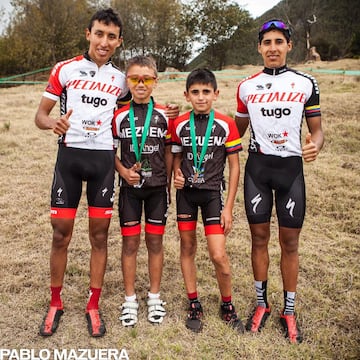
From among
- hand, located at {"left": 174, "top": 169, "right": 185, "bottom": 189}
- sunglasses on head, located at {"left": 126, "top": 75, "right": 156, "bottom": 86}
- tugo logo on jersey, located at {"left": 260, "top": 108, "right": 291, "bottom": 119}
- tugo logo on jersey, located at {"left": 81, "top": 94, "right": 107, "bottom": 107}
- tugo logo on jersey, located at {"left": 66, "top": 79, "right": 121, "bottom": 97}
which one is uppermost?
sunglasses on head, located at {"left": 126, "top": 75, "right": 156, "bottom": 86}

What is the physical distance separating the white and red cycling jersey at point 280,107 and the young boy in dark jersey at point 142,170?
2.77ft

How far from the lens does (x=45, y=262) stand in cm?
484

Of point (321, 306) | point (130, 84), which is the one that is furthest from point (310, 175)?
point (130, 84)

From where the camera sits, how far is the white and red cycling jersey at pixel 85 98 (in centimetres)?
345

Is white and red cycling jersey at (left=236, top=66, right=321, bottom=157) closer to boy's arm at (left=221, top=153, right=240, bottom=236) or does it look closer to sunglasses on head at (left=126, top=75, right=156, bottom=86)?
boy's arm at (left=221, top=153, right=240, bottom=236)

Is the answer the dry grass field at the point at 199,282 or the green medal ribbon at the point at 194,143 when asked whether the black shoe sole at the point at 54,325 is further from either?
the green medal ribbon at the point at 194,143

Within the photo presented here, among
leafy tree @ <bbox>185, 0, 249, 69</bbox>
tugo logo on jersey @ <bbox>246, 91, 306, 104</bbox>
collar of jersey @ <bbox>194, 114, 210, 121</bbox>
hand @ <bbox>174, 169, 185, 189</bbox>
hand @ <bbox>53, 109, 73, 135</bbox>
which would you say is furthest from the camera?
leafy tree @ <bbox>185, 0, 249, 69</bbox>

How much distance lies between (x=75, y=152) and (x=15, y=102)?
13.2 m

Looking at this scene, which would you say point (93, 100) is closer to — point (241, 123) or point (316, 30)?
point (241, 123)

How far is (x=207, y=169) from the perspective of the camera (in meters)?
3.62

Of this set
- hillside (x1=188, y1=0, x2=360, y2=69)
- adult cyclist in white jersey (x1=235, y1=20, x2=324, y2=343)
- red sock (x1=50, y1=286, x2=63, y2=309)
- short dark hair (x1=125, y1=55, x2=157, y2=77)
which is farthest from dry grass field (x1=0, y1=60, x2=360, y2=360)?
hillside (x1=188, y1=0, x2=360, y2=69)

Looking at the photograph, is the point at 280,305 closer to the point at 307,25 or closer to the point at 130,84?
the point at 130,84

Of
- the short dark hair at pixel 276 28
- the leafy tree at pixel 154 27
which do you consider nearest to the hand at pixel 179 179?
the short dark hair at pixel 276 28

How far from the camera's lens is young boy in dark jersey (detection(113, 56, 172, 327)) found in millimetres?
3566
